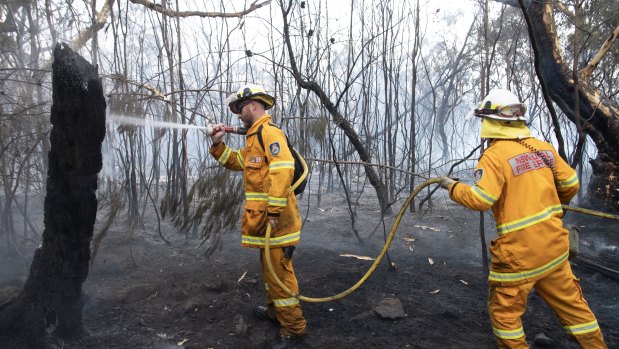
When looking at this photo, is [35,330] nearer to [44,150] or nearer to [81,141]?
[81,141]

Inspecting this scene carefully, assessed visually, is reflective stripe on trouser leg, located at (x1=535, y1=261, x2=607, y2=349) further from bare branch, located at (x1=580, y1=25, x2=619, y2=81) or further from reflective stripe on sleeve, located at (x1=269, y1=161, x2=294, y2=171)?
bare branch, located at (x1=580, y1=25, x2=619, y2=81)

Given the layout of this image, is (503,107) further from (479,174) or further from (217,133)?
(217,133)

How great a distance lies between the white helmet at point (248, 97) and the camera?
2820 mm

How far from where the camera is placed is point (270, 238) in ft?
9.00

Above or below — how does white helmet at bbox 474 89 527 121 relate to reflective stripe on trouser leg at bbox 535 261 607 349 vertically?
above

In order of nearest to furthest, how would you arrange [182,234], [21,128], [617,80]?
1. [21,128]
2. [182,234]
3. [617,80]

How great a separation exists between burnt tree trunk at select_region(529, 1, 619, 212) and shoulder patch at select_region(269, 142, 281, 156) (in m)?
3.53

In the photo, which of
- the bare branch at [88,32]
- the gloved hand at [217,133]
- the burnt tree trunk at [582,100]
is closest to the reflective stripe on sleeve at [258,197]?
the gloved hand at [217,133]

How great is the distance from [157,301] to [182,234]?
2.18 meters

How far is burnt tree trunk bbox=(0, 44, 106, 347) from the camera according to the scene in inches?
92.0

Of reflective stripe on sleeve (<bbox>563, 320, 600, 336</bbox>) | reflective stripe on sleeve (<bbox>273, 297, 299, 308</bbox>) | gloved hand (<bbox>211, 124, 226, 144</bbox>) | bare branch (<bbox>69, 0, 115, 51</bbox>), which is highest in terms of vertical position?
bare branch (<bbox>69, 0, 115, 51</bbox>)

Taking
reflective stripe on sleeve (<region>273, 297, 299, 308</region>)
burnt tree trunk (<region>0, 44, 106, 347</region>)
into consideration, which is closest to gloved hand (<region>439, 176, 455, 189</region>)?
reflective stripe on sleeve (<region>273, 297, 299, 308</region>)

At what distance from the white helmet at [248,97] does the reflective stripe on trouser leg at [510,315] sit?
2.03 m

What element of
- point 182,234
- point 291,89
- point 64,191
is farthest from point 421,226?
point 64,191
